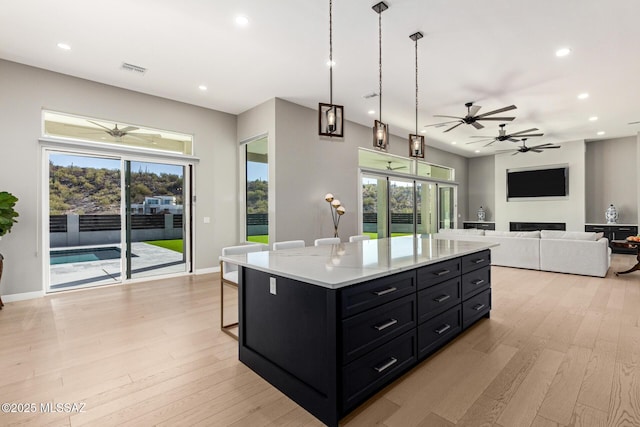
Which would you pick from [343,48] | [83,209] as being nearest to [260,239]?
[83,209]

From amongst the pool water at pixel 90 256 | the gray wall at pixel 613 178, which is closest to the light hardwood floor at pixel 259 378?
the pool water at pixel 90 256

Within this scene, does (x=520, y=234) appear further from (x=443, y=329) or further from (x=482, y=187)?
(x=482, y=187)

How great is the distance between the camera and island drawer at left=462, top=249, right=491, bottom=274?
9.74ft

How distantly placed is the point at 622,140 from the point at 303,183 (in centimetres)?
953

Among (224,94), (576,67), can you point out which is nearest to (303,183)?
(224,94)

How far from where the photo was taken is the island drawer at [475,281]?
2.97 meters

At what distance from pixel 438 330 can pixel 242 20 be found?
12.0 feet

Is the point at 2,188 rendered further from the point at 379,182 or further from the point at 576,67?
the point at 576,67

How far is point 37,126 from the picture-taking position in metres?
4.38

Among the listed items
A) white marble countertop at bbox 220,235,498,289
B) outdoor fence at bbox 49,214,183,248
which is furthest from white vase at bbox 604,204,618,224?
outdoor fence at bbox 49,214,183,248

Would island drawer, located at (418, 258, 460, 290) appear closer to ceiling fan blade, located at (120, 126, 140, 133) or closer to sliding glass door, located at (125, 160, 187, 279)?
sliding glass door, located at (125, 160, 187, 279)

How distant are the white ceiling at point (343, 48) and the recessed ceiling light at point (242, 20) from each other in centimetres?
8

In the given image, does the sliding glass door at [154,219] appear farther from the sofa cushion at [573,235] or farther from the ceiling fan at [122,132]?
the sofa cushion at [573,235]

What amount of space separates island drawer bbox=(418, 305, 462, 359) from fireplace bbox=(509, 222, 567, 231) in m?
8.69
